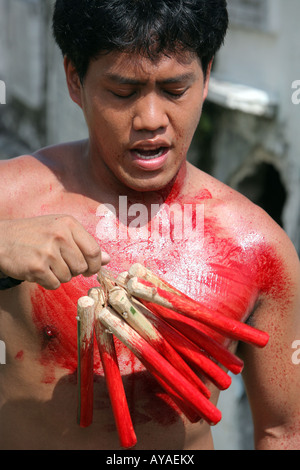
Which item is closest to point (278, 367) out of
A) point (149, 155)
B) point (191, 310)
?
point (191, 310)

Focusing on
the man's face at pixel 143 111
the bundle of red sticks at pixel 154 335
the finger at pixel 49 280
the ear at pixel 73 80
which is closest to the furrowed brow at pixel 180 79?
the man's face at pixel 143 111

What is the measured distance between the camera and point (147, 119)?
2.13 m

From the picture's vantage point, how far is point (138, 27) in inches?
83.0

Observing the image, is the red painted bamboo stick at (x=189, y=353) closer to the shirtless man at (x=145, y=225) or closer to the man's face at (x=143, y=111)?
the shirtless man at (x=145, y=225)

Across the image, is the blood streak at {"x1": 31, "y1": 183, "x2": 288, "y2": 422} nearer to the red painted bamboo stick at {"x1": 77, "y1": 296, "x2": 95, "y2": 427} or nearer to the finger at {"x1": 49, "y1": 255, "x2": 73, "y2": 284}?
the red painted bamboo stick at {"x1": 77, "y1": 296, "x2": 95, "y2": 427}

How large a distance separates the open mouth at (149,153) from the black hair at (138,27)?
0.91ft

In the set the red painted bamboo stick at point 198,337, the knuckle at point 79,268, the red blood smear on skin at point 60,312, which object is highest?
the knuckle at point 79,268

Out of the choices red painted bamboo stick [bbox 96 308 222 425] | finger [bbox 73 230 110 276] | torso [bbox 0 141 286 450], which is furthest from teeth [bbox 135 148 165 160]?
red painted bamboo stick [bbox 96 308 222 425]

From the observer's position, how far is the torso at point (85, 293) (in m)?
2.33

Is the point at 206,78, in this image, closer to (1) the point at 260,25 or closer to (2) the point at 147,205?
(2) the point at 147,205

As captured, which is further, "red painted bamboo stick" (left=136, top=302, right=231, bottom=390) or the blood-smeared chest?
the blood-smeared chest

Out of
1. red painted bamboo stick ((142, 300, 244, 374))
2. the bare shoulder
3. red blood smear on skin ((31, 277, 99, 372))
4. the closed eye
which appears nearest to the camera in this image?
red painted bamboo stick ((142, 300, 244, 374))

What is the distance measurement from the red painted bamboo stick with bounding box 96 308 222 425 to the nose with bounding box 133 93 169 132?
0.53 meters

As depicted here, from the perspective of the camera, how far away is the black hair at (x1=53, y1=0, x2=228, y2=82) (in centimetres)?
211
